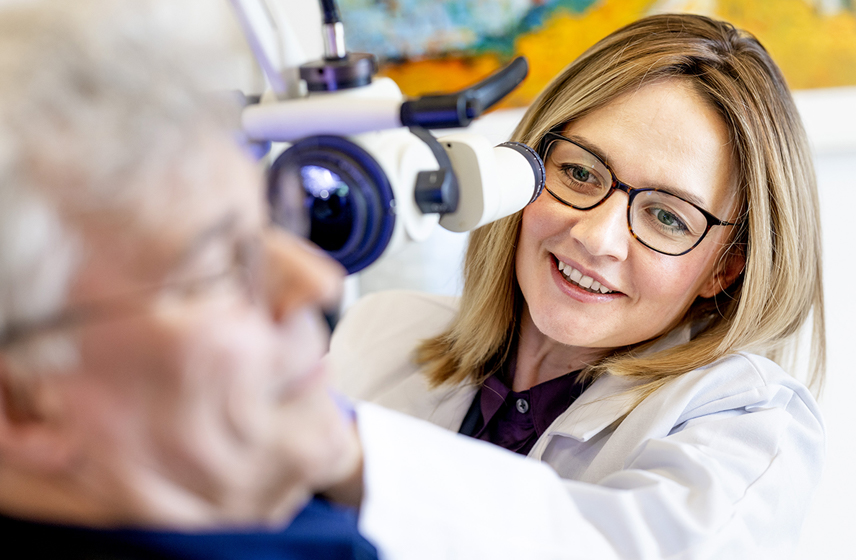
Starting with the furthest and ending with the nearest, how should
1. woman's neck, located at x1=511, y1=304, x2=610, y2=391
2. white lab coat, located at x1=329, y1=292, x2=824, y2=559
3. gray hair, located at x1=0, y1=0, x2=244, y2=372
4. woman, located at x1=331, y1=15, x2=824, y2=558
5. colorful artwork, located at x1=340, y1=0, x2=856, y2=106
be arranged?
1. colorful artwork, located at x1=340, y1=0, x2=856, y2=106
2. woman's neck, located at x1=511, y1=304, x2=610, y2=391
3. woman, located at x1=331, y1=15, x2=824, y2=558
4. white lab coat, located at x1=329, y1=292, x2=824, y2=559
5. gray hair, located at x1=0, y1=0, x2=244, y2=372

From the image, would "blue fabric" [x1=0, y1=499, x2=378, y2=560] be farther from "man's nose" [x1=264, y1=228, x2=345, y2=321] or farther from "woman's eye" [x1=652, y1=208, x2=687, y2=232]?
"woman's eye" [x1=652, y1=208, x2=687, y2=232]

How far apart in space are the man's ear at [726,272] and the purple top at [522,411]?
0.26m

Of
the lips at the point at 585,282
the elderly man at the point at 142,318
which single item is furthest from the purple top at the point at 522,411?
the elderly man at the point at 142,318

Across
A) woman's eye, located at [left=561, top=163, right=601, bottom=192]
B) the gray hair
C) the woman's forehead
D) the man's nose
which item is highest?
the gray hair

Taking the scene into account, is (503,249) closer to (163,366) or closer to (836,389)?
(163,366)

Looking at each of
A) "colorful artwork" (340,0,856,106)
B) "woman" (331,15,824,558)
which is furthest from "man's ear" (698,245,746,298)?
"colorful artwork" (340,0,856,106)

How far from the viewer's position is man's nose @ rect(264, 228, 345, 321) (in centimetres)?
48

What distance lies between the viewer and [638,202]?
98 cm

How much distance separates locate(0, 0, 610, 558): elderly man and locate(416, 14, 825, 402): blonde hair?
0.64m

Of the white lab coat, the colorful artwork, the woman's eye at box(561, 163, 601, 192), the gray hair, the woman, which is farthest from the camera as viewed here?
the colorful artwork

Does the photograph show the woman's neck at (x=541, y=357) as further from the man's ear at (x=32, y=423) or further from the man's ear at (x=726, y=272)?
the man's ear at (x=32, y=423)

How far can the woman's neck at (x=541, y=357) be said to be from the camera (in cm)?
113

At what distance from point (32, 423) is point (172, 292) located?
129mm

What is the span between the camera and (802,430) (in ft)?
2.80
